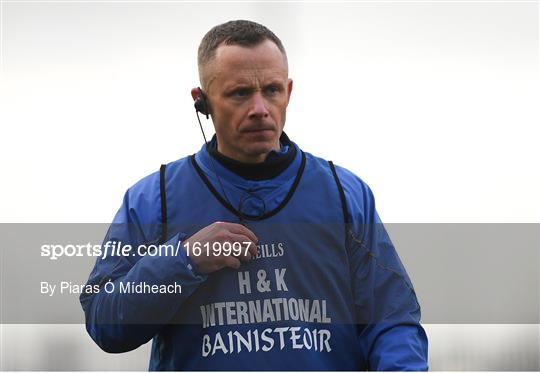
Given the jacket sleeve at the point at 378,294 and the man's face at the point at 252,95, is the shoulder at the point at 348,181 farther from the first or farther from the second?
the man's face at the point at 252,95

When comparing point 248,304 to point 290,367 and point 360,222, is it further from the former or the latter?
point 360,222

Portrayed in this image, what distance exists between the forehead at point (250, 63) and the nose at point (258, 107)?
52mm

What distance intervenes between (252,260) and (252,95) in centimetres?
43

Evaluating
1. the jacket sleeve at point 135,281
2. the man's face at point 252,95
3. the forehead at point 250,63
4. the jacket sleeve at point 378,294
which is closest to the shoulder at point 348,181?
the jacket sleeve at point 378,294

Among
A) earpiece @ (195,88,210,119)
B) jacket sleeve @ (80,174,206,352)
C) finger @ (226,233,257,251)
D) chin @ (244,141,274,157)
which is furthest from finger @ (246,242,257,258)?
earpiece @ (195,88,210,119)

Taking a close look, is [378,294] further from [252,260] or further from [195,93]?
[195,93]

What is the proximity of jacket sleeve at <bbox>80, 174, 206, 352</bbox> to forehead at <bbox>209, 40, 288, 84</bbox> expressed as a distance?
0.38 metres

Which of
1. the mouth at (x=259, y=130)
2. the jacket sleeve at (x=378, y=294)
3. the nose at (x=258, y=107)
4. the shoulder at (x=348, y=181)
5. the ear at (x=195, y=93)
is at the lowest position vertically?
the jacket sleeve at (x=378, y=294)

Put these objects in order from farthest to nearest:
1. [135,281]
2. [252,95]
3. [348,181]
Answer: [348,181]
[252,95]
[135,281]

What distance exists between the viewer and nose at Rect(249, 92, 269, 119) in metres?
2.22

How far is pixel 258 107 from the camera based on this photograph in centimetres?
223

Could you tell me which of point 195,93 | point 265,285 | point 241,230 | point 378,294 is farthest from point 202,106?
point 378,294

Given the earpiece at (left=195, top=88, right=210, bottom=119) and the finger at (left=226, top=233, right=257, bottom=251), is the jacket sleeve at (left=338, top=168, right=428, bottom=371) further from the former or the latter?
the earpiece at (left=195, top=88, right=210, bottom=119)

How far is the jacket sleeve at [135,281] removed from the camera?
2.14 metres
